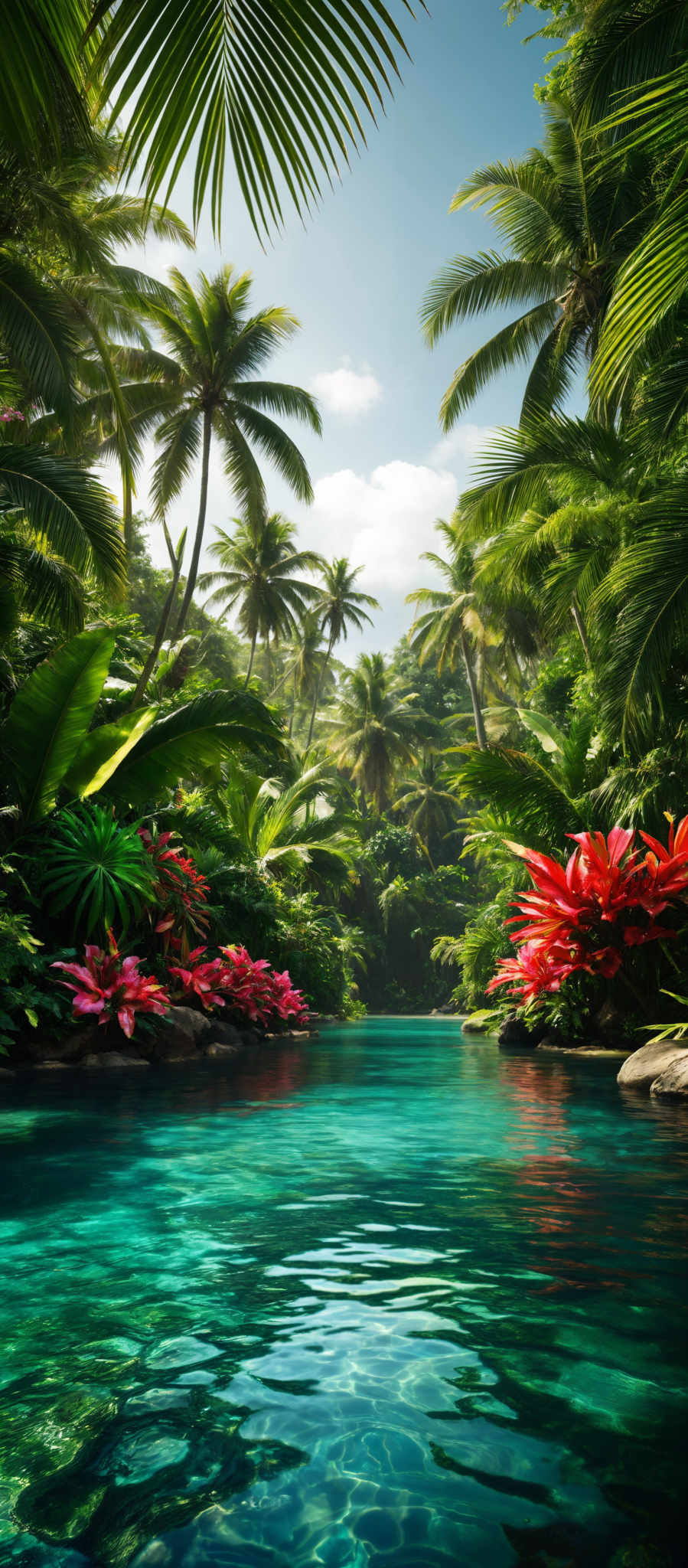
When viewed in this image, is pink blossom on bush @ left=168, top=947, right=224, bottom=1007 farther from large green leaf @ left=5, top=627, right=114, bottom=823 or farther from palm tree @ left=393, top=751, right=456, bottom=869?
palm tree @ left=393, top=751, right=456, bottom=869

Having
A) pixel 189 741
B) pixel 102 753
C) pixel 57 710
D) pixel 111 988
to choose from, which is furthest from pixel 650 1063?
pixel 57 710

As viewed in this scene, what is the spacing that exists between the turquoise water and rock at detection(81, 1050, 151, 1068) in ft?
11.6

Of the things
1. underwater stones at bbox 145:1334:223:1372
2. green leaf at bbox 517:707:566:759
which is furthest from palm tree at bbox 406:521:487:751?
underwater stones at bbox 145:1334:223:1372

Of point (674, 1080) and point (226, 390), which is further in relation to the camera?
point (226, 390)

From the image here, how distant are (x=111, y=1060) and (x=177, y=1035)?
122cm

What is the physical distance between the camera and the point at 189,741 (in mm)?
9172

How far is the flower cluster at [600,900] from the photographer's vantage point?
823cm

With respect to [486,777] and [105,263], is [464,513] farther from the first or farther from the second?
[105,263]

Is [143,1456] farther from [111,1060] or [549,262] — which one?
[549,262]

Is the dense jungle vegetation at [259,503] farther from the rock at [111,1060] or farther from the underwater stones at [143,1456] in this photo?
the underwater stones at [143,1456]

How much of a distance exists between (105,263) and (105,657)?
6.49 m

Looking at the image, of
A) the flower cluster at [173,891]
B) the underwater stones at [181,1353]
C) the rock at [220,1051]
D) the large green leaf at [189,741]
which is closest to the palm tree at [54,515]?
the large green leaf at [189,741]

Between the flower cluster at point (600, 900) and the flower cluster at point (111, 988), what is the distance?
12.0ft

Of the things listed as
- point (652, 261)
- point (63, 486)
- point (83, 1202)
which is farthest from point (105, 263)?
point (83, 1202)
